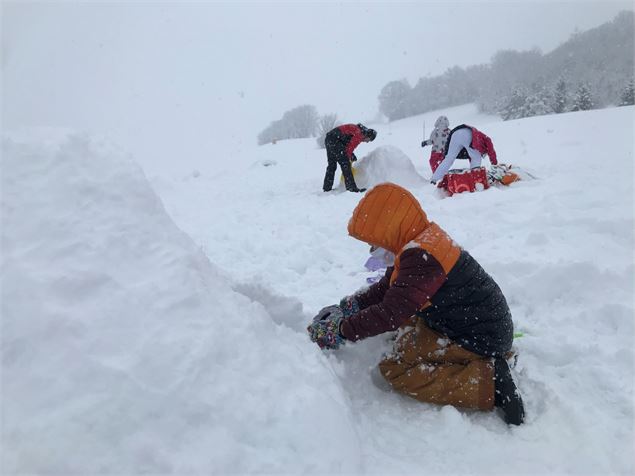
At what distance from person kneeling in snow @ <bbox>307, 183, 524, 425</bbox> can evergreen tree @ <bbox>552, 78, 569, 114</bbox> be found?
34564 millimetres

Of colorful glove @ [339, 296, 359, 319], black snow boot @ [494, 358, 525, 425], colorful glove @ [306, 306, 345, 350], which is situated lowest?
black snow boot @ [494, 358, 525, 425]

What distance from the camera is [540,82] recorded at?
1459 inches

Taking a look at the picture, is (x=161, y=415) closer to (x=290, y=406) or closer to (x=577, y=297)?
(x=290, y=406)

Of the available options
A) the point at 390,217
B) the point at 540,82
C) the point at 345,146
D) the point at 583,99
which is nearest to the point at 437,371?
the point at 390,217

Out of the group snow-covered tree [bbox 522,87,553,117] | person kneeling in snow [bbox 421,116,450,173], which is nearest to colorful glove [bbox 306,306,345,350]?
person kneeling in snow [bbox 421,116,450,173]

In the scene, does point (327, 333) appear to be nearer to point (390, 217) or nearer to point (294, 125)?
point (390, 217)

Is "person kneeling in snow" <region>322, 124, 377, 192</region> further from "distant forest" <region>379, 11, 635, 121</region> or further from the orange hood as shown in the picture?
"distant forest" <region>379, 11, 635, 121</region>

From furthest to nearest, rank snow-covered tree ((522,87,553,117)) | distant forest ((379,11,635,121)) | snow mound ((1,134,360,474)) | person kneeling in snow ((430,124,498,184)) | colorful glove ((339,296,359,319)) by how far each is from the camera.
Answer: distant forest ((379,11,635,121)) < snow-covered tree ((522,87,553,117)) < person kneeling in snow ((430,124,498,184)) < colorful glove ((339,296,359,319)) < snow mound ((1,134,360,474))

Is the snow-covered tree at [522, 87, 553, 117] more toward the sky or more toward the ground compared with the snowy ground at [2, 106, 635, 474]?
more toward the ground

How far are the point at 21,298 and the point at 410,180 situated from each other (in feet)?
21.6

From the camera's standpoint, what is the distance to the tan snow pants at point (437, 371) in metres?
2.07

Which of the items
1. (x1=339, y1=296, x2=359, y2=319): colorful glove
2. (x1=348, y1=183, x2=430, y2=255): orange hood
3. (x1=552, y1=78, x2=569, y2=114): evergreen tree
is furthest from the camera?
(x1=552, y1=78, x2=569, y2=114): evergreen tree

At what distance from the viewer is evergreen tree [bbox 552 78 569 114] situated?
30875 mm

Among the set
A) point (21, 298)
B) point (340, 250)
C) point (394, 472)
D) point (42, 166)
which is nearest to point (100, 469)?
point (21, 298)
